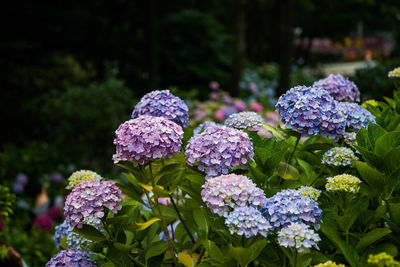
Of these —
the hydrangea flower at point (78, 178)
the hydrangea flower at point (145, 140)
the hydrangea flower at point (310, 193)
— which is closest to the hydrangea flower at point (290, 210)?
the hydrangea flower at point (310, 193)

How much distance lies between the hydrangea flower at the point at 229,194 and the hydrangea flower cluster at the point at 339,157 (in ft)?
1.35

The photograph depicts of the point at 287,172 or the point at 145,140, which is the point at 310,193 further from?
the point at 145,140

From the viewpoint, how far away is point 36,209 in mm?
6957

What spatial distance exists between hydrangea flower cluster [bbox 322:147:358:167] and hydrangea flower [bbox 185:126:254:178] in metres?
0.34

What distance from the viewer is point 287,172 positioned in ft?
7.09

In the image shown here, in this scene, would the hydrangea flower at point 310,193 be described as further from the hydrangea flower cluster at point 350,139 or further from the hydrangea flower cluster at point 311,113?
the hydrangea flower cluster at point 350,139

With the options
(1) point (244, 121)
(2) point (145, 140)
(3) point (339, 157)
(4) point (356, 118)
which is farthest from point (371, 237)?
(2) point (145, 140)

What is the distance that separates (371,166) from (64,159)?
6.34 m

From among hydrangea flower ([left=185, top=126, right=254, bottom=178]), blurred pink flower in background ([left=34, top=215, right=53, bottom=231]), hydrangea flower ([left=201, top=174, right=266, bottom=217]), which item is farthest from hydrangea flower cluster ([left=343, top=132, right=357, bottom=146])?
blurred pink flower in background ([left=34, top=215, right=53, bottom=231])

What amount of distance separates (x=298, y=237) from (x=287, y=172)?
53cm

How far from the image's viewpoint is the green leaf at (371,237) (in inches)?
74.6

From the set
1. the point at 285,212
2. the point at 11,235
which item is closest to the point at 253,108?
the point at 11,235

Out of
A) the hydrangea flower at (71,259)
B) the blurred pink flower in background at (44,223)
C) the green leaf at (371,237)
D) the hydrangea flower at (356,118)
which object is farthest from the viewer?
the blurred pink flower in background at (44,223)

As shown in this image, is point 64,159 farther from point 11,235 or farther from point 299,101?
point 299,101
